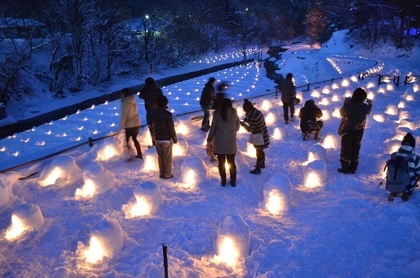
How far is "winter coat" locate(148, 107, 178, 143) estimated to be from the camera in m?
5.63

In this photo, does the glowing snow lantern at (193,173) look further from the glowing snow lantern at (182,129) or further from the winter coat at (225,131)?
the glowing snow lantern at (182,129)

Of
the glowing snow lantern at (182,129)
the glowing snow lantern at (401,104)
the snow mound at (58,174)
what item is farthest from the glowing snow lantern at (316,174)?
the glowing snow lantern at (401,104)

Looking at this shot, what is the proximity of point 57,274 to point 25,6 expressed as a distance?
115 feet

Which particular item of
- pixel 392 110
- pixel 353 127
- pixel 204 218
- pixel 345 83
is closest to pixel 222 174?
pixel 204 218

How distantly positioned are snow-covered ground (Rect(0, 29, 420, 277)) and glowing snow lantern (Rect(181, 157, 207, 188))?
0.06ft

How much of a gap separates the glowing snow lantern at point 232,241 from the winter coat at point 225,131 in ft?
5.33

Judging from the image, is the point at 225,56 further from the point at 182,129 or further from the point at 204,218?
the point at 204,218

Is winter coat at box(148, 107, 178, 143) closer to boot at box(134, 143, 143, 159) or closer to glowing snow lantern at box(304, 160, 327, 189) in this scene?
boot at box(134, 143, 143, 159)

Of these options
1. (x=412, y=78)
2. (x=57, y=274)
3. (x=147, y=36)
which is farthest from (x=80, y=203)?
(x=147, y=36)

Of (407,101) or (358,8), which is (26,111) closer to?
(407,101)

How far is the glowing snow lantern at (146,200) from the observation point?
5.05m

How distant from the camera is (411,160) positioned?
15.8 ft

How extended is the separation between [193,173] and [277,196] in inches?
66.2

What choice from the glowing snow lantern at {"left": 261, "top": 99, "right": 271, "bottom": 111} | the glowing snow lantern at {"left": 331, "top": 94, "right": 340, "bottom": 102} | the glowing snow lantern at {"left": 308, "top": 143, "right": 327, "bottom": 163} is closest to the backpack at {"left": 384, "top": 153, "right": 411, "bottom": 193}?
the glowing snow lantern at {"left": 308, "top": 143, "right": 327, "bottom": 163}
